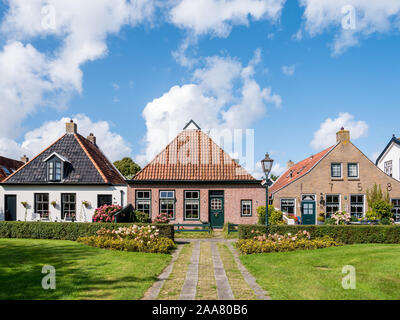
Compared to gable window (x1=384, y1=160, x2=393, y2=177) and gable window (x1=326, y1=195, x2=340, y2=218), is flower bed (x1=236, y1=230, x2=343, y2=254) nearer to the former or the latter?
gable window (x1=326, y1=195, x2=340, y2=218)

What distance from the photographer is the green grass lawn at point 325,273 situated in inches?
254

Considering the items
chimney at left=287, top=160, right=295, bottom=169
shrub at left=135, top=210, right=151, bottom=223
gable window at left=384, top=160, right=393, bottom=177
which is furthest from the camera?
chimney at left=287, top=160, right=295, bottom=169

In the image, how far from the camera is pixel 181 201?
21312 millimetres

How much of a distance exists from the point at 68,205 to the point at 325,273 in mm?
18922

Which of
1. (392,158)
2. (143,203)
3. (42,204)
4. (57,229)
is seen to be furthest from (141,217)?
(392,158)

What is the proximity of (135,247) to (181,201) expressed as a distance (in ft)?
30.9

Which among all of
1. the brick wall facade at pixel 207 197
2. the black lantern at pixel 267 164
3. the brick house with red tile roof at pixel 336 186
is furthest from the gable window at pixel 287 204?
the black lantern at pixel 267 164

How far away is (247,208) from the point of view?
21266 millimetres

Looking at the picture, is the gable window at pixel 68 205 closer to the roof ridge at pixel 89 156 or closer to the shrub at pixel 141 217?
the roof ridge at pixel 89 156

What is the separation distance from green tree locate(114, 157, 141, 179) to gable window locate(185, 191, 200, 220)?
2532 cm

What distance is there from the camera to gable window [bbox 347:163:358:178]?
74.9 feet

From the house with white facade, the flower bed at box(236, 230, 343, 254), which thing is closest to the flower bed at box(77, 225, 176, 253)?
the flower bed at box(236, 230, 343, 254)

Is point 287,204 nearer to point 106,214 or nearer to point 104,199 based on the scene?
point 106,214

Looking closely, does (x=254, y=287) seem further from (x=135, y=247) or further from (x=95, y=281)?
(x=135, y=247)
